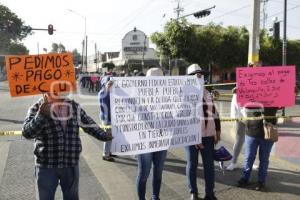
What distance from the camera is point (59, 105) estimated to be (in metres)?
4.61

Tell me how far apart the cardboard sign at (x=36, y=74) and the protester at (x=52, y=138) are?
0.27m

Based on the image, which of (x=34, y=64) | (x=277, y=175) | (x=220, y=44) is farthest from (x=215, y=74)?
(x=34, y=64)

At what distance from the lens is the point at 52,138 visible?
4.58m

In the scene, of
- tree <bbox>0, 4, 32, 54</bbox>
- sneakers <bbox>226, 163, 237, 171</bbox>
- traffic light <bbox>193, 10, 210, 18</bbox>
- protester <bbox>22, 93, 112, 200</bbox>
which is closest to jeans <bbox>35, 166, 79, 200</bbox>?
protester <bbox>22, 93, 112, 200</bbox>

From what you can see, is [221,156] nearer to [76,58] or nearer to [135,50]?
[135,50]

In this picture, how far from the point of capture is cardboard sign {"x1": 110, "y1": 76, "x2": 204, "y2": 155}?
18.4 feet

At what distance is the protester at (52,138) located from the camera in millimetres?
4520

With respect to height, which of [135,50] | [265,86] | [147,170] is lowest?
[147,170]

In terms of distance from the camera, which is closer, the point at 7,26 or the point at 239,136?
the point at 239,136

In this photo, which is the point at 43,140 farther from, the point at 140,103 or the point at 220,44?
the point at 220,44

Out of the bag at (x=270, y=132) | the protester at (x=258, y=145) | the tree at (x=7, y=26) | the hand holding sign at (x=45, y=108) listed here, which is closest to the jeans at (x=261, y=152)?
the protester at (x=258, y=145)

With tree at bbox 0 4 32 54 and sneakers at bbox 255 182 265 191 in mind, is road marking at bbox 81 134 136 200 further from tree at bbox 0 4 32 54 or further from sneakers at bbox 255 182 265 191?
tree at bbox 0 4 32 54

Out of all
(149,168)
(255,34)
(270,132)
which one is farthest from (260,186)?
(255,34)

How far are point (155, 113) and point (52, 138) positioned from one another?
171 cm
